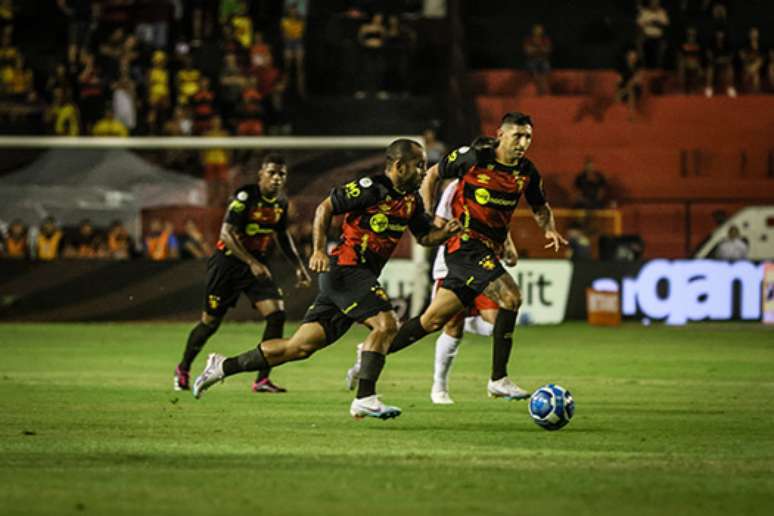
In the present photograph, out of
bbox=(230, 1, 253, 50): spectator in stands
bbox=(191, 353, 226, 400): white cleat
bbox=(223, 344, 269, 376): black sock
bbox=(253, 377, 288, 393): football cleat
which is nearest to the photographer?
bbox=(223, 344, 269, 376): black sock

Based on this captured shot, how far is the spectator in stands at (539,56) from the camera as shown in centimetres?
3238

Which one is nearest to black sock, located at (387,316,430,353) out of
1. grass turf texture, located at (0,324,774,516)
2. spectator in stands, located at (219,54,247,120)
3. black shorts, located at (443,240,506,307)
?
black shorts, located at (443,240,506,307)

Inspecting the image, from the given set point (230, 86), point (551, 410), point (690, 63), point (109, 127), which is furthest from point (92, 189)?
point (551, 410)

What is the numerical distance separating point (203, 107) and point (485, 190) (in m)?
16.8

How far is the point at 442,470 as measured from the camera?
29.7ft

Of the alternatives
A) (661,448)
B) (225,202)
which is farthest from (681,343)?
(661,448)

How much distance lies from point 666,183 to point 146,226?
444 inches

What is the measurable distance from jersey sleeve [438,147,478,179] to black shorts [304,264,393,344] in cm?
138

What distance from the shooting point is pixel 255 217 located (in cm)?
1488

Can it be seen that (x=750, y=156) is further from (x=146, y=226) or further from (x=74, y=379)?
(x=74, y=379)

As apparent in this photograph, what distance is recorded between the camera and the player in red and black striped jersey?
1288 cm

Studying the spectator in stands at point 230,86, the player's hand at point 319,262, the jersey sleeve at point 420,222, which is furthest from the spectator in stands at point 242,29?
the player's hand at point 319,262

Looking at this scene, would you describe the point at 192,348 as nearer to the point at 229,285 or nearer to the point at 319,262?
the point at 229,285

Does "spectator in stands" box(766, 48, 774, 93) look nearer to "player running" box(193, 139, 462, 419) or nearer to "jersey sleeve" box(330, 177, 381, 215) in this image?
"player running" box(193, 139, 462, 419)
